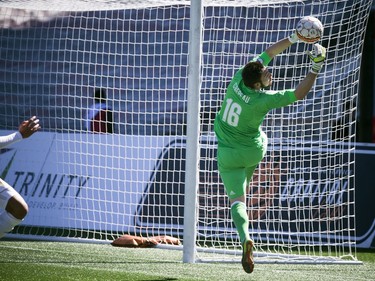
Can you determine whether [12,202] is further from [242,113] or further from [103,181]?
[103,181]

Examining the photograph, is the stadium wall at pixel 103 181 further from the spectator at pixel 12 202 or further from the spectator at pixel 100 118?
the spectator at pixel 12 202

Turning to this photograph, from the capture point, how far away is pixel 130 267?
A: 9703mm

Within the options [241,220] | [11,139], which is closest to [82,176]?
[11,139]

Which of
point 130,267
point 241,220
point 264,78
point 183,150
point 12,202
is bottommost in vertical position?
point 130,267

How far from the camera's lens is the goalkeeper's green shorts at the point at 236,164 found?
9094mm

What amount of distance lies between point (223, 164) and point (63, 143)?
4875mm

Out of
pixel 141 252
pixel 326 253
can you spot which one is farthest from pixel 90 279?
pixel 326 253

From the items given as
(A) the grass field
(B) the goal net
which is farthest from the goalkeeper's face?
(A) the grass field

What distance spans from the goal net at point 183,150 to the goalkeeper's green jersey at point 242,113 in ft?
3.44

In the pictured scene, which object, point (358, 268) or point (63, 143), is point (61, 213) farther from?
point (358, 268)

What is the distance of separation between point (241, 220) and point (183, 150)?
4.02 meters

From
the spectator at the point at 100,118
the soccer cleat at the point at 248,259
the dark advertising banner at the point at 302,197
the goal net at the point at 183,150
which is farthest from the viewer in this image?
the spectator at the point at 100,118

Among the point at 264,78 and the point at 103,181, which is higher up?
the point at 264,78

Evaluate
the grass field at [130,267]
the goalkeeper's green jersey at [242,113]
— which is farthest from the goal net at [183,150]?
the goalkeeper's green jersey at [242,113]
